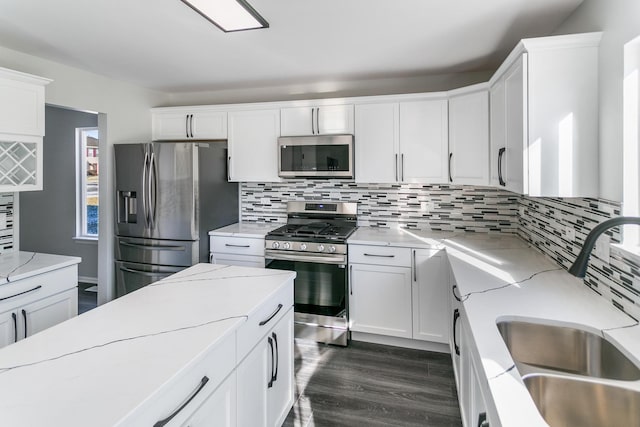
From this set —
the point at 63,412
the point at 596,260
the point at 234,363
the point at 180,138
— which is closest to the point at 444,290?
the point at 596,260

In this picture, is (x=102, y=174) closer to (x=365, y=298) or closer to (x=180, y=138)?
(x=180, y=138)

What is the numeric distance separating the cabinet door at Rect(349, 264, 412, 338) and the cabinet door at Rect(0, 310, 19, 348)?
226 cm

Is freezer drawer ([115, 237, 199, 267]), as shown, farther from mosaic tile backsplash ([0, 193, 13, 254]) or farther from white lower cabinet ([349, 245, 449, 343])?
white lower cabinet ([349, 245, 449, 343])

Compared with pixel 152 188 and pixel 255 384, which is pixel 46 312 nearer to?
pixel 152 188

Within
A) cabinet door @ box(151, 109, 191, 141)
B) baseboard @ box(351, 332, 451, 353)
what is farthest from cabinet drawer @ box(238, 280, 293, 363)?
cabinet door @ box(151, 109, 191, 141)

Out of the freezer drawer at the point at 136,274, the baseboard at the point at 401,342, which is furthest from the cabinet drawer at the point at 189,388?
the freezer drawer at the point at 136,274

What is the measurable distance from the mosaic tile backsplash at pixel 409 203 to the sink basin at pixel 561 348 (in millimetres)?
2039

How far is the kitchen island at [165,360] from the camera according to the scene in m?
0.87

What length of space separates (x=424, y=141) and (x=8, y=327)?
10.4 ft

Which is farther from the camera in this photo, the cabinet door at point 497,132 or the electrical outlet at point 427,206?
the electrical outlet at point 427,206

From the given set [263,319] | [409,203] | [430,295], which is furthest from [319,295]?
[263,319]

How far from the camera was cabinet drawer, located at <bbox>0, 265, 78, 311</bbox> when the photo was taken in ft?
6.84

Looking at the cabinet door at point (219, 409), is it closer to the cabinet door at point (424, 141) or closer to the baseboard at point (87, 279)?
the cabinet door at point (424, 141)

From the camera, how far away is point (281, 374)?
1.88 metres
